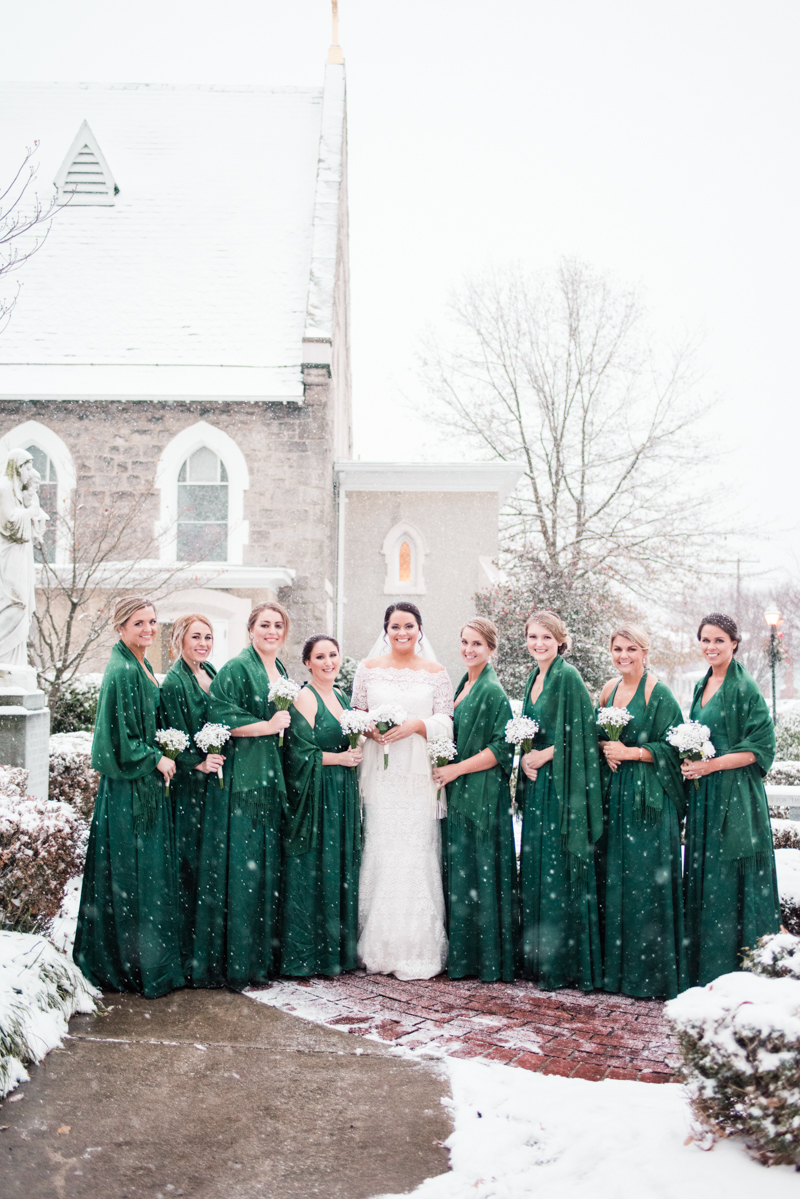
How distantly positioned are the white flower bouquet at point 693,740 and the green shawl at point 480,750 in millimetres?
972

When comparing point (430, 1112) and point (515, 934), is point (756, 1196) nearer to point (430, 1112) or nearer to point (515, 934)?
point (430, 1112)

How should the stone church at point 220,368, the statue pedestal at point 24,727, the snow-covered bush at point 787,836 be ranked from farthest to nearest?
the stone church at point 220,368 < the snow-covered bush at point 787,836 < the statue pedestal at point 24,727

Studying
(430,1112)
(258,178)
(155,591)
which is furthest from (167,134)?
(430,1112)

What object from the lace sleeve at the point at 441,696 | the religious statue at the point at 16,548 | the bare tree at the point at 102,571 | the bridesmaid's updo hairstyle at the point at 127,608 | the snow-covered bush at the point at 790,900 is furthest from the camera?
the bare tree at the point at 102,571

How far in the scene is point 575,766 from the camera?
5.23 metres

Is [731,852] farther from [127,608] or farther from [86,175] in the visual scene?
[86,175]

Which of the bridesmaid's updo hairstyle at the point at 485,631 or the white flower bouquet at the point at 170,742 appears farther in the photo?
the bridesmaid's updo hairstyle at the point at 485,631

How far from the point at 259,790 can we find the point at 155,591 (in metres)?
9.83

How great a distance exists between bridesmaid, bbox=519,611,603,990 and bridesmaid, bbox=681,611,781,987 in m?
0.57

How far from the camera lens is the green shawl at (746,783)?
5023 mm

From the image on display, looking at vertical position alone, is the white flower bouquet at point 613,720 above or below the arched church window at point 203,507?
below

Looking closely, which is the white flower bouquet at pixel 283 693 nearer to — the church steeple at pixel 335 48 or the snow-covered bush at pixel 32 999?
the snow-covered bush at pixel 32 999

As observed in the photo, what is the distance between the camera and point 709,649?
530 cm

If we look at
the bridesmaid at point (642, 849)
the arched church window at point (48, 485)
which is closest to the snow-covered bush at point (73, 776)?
the bridesmaid at point (642, 849)
